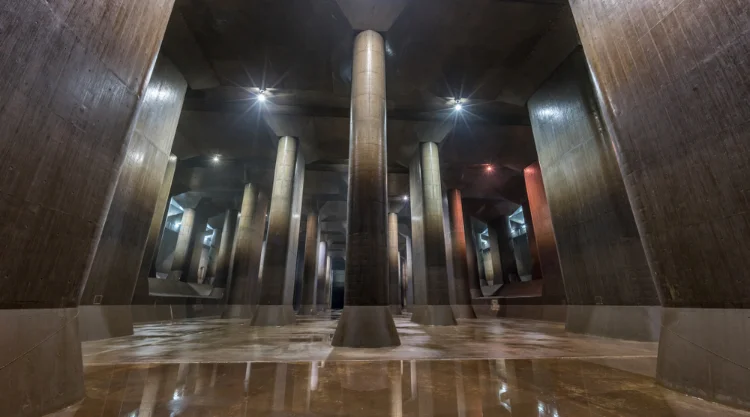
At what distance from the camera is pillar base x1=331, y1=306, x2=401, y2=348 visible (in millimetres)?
6383

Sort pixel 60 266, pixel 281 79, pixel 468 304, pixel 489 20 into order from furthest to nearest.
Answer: pixel 468 304, pixel 281 79, pixel 489 20, pixel 60 266

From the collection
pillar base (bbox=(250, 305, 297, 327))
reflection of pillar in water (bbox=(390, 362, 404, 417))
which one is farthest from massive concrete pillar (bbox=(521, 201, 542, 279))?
reflection of pillar in water (bbox=(390, 362, 404, 417))

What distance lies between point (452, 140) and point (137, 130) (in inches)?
551

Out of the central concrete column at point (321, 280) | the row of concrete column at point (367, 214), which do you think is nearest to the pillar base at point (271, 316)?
the row of concrete column at point (367, 214)

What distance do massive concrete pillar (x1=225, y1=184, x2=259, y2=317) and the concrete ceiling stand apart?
3.03 m

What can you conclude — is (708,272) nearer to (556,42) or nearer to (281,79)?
(556,42)

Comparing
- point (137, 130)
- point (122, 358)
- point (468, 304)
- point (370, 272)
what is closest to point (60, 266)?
point (122, 358)

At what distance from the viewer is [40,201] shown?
2506mm

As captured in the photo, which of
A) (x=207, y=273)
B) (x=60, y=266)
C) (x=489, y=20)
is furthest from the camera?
(x=207, y=273)

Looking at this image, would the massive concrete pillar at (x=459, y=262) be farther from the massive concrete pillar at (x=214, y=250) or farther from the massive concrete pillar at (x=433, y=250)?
the massive concrete pillar at (x=214, y=250)

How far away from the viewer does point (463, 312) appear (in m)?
19.1

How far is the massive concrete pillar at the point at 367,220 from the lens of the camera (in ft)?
21.7

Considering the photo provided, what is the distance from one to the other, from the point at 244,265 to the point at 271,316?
8185 mm

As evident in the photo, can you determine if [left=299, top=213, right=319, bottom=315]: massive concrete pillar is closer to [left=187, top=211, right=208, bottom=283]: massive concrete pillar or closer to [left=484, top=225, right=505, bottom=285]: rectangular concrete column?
[left=187, top=211, right=208, bottom=283]: massive concrete pillar
